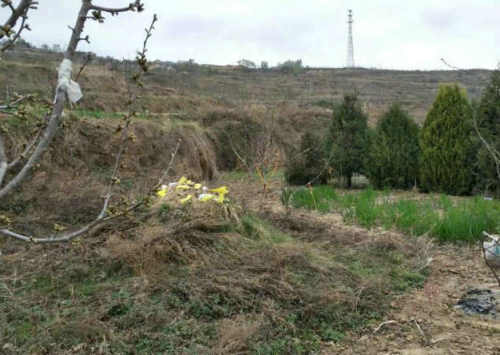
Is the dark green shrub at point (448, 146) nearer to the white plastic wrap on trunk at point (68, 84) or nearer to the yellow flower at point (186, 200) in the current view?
the yellow flower at point (186, 200)

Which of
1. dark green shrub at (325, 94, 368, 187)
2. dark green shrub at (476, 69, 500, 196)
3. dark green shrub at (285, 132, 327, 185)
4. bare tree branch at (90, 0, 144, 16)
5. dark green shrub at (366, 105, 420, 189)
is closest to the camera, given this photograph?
bare tree branch at (90, 0, 144, 16)

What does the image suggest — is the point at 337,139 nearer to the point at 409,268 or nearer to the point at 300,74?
the point at 409,268

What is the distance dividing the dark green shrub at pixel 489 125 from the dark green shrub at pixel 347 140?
226 cm

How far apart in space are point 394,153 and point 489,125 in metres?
1.74

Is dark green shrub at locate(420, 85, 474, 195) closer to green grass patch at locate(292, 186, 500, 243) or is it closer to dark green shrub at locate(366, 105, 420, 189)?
dark green shrub at locate(366, 105, 420, 189)

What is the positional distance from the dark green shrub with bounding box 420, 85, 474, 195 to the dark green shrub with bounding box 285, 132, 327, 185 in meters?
2.21

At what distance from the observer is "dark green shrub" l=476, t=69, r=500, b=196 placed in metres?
7.87

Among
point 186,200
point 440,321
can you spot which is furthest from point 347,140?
point 440,321

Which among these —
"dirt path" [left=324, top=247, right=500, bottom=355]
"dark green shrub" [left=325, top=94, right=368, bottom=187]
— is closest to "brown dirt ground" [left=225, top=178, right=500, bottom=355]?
"dirt path" [left=324, top=247, right=500, bottom=355]

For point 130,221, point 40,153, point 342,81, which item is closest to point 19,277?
point 130,221

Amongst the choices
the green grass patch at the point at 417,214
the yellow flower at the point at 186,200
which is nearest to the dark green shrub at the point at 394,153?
the green grass patch at the point at 417,214

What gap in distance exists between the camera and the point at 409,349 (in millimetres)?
3180

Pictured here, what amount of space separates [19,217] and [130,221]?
1725 millimetres

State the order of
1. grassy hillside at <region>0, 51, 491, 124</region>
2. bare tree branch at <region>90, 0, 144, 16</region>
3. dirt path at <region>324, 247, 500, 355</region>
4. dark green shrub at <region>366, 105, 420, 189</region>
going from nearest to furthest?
bare tree branch at <region>90, 0, 144, 16</region>
dirt path at <region>324, 247, 500, 355</region>
dark green shrub at <region>366, 105, 420, 189</region>
grassy hillside at <region>0, 51, 491, 124</region>
